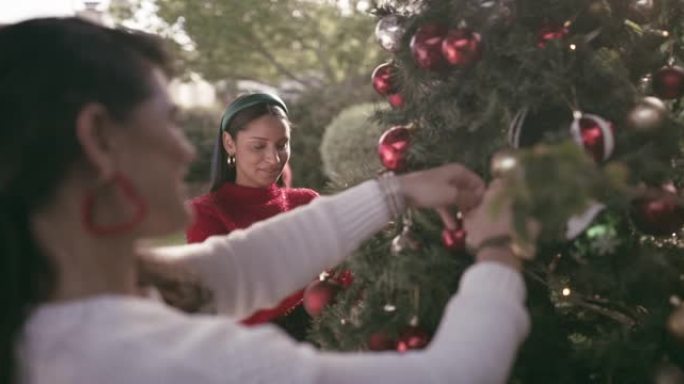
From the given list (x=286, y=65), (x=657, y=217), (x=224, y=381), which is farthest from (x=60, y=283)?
(x=286, y=65)

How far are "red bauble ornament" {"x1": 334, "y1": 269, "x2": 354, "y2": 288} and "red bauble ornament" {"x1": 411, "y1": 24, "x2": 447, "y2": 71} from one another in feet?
2.31

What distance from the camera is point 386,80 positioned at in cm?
240

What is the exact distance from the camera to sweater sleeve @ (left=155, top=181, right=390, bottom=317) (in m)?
1.95

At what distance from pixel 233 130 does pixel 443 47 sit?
184 centimetres

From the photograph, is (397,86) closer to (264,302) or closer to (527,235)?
(264,302)

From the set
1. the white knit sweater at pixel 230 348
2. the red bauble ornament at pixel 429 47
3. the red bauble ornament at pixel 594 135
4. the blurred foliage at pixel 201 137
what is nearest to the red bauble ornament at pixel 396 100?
the red bauble ornament at pixel 429 47

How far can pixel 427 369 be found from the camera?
1.38 metres

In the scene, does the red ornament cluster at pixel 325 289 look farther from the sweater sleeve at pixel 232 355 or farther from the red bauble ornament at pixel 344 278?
the sweater sleeve at pixel 232 355

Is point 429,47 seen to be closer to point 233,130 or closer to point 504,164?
point 504,164

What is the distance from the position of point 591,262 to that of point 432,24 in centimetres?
65

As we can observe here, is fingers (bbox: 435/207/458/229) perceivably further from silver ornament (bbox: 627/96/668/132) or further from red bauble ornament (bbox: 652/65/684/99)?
red bauble ornament (bbox: 652/65/684/99)

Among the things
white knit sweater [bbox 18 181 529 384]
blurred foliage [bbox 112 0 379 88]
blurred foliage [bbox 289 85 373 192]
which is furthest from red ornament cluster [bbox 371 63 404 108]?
blurred foliage [bbox 112 0 379 88]

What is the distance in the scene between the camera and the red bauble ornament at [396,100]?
7.72 ft

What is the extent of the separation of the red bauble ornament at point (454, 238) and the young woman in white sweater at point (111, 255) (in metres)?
0.35
